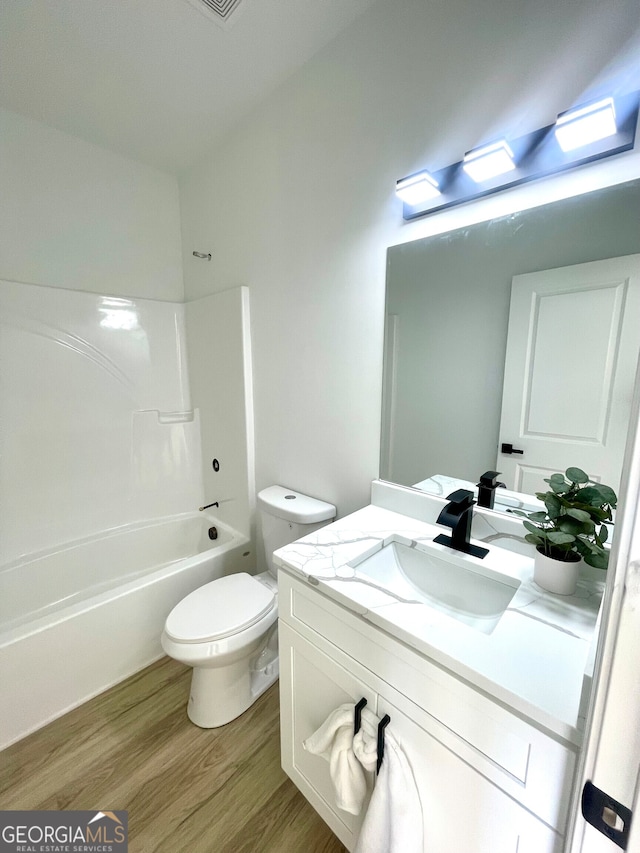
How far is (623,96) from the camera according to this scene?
82 centimetres

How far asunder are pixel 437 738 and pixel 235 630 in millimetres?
849

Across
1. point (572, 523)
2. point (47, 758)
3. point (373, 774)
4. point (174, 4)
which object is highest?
point (174, 4)

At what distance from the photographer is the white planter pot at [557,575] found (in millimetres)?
861

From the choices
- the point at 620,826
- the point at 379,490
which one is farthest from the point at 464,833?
the point at 379,490

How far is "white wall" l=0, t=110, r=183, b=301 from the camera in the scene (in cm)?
179

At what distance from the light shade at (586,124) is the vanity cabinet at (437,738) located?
49.9 inches

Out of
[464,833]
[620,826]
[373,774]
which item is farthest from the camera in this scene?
[373,774]

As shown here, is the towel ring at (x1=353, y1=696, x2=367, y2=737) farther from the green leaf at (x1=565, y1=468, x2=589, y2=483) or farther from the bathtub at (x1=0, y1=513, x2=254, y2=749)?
the bathtub at (x1=0, y1=513, x2=254, y2=749)

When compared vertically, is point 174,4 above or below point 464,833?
above

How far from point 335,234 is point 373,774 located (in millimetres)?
1742

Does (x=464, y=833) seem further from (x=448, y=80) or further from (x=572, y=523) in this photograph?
(x=448, y=80)

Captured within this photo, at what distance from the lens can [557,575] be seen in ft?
2.86

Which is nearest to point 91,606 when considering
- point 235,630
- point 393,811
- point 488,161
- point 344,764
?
point 235,630

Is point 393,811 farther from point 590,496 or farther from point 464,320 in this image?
point 464,320
